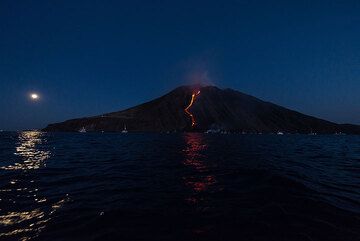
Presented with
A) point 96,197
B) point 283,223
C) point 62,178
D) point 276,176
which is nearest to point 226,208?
point 283,223

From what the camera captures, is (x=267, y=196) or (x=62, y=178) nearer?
(x=267, y=196)

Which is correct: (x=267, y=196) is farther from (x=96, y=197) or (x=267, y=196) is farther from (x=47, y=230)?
(x=47, y=230)

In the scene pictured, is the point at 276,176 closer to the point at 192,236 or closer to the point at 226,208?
the point at 226,208

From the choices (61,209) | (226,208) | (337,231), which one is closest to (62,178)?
(61,209)

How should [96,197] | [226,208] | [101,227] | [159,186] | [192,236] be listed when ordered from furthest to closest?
[159,186], [96,197], [226,208], [101,227], [192,236]

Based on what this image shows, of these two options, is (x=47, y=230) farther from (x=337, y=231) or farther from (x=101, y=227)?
(x=337, y=231)

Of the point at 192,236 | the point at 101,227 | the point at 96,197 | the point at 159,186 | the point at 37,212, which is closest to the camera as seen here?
the point at 192,236

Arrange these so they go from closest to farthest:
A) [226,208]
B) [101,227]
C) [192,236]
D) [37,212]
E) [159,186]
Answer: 1. [192,236]
2. [101,227]
3. [37,212]
4. [226,208]
5. [159,186]

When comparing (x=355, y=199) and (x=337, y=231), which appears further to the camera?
(x=355, y=199)

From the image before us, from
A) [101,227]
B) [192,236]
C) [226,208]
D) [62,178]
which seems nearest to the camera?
[192,236]
